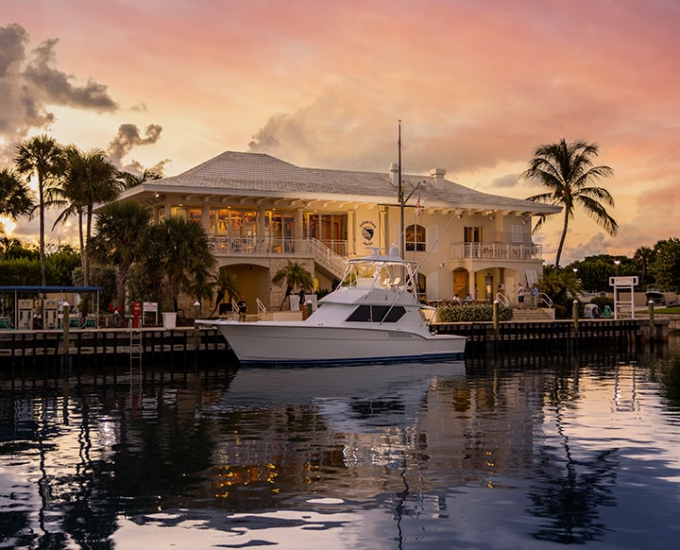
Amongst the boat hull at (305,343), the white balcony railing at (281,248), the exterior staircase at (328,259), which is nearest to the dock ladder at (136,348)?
the boat hull at (305,343)

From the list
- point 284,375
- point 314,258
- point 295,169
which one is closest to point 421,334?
point 284,375

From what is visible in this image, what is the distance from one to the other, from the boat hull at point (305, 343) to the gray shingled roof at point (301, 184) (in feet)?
40.9

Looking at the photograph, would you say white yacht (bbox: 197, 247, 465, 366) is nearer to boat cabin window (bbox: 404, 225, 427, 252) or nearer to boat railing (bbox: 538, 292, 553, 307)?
boat cabin window (bbox: 404, 225, 427, 252)

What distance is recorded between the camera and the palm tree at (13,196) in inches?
1842

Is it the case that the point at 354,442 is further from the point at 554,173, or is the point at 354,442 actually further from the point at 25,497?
the point at 554,173

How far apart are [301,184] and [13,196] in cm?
1740

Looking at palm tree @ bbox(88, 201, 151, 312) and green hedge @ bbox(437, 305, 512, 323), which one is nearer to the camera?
palm tree @ bbox(88, 201, 151, 312)

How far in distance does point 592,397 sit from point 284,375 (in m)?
10.5

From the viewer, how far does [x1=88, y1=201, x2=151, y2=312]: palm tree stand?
114 ft

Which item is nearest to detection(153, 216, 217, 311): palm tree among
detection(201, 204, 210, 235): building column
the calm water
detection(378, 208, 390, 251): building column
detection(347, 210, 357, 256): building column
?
detection(201, 204, 210, 235): building column

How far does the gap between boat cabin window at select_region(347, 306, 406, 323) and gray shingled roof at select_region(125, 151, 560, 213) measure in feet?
42.3

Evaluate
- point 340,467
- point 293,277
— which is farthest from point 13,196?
point 340,467

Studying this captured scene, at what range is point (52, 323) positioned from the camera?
111 feet

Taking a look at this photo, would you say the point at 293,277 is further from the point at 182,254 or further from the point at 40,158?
the point at 40,158
